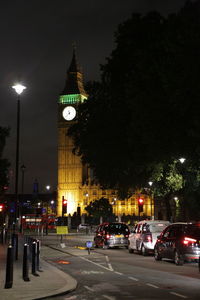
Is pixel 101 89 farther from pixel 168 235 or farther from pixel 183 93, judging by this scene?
pixel 168 235

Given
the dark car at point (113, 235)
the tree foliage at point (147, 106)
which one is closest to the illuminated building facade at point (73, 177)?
the tree foliage at point (147, 106)

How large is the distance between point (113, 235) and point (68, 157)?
449ft

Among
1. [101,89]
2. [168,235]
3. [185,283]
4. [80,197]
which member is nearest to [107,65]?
[101,89]

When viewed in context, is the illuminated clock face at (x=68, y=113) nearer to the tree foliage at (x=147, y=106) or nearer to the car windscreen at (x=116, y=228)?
the tree foliage at (x=147, y=106)

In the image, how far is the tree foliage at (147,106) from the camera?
2584cm

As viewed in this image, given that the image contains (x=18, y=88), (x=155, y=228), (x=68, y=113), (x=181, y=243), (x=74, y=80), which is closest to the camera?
(x=181, y=243)

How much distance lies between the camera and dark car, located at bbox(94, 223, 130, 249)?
33.7 m

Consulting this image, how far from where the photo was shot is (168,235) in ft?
74.6

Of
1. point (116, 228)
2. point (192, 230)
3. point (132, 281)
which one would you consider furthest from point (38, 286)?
point (116, 228)

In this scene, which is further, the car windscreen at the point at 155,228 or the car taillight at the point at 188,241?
the car windscreen at the point at 155,228

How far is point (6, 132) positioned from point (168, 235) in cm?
1825

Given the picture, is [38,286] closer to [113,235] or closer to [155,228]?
[155,228]

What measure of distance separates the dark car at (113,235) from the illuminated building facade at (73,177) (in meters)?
130

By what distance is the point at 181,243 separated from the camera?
69.0 ft
